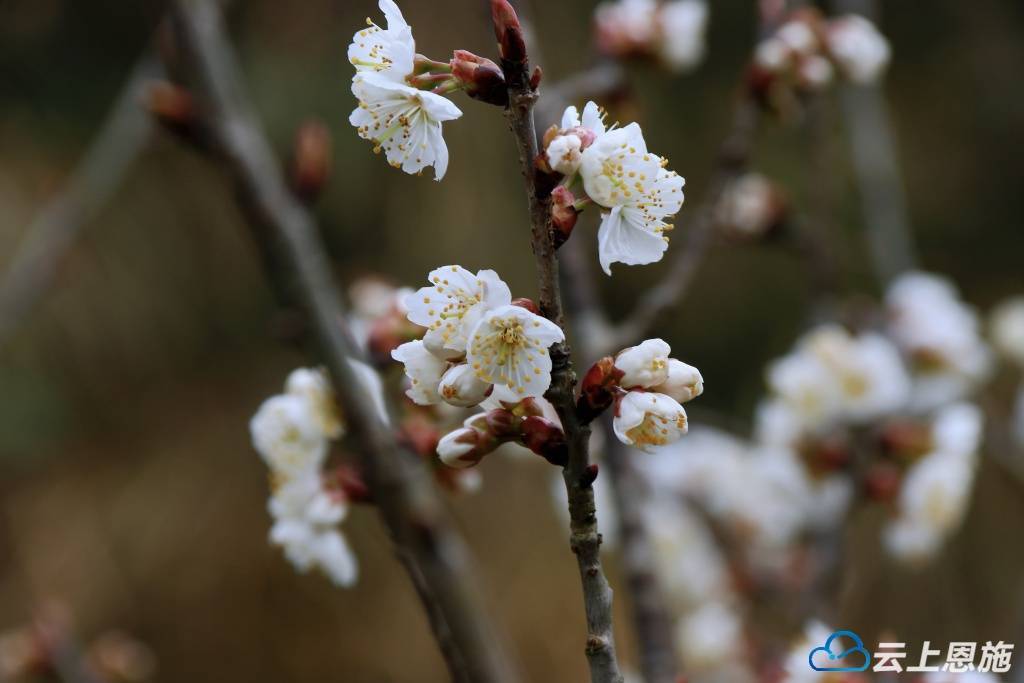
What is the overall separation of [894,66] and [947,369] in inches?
70.0

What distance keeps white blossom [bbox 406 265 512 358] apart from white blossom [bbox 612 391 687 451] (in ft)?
0.23

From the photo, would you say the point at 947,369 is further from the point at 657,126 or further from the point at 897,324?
the point at 657,126

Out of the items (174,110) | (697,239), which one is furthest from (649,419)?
(697,239)

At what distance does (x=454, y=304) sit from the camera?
41 centimetres

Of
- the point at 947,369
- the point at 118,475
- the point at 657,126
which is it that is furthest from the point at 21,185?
the point at 947,369

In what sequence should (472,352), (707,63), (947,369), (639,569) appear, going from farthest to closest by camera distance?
(707,63), (947,369), (639,569), (472,352)

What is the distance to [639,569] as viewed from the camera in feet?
2.60

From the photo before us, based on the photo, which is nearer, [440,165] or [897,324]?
[440,165]

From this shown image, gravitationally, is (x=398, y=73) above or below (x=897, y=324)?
below

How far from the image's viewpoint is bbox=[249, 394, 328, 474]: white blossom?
0.54 metres

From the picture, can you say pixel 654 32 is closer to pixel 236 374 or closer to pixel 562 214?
pixel 562 214

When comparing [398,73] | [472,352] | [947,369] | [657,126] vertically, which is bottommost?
[472,352]

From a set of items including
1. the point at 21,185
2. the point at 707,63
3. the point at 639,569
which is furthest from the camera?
the point at 707,63

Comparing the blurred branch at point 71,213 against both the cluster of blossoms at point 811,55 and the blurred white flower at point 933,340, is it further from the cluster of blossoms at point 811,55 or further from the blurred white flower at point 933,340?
the blurred white flower at point 933,340
